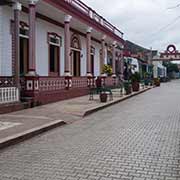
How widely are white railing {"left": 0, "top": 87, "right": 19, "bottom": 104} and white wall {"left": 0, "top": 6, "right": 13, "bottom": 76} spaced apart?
84.8 inches

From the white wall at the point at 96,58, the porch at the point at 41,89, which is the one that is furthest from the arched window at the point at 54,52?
the white wall at the point at 96,58

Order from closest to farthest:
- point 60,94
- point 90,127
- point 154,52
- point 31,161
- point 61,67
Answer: point 31,161, point 90,127, point 60,94, point 61,67, point 154,52

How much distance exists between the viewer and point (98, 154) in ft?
24.5

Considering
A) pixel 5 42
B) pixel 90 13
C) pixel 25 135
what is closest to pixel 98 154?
pixel 25 135

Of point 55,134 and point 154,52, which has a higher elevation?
point 154,52

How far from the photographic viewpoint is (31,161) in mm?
6922

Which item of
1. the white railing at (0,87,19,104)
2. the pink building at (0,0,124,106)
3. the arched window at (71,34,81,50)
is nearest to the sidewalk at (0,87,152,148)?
the white railing at (0,87,19,104)

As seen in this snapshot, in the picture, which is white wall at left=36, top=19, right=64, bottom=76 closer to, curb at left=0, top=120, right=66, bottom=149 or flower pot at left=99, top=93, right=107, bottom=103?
flower pot at left=99, top=93, right=107, bottom=103

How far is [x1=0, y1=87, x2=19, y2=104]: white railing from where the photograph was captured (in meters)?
13.8

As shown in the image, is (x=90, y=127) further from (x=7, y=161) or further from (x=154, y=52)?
(x=154, y=52)

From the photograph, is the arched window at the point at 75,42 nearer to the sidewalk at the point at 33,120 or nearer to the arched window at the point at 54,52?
the arched window at the point at 54,52

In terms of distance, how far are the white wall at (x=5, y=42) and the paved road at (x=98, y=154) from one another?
6.42 metres

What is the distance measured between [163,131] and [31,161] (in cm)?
461

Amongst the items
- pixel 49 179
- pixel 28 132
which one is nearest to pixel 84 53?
pixel 28 132
